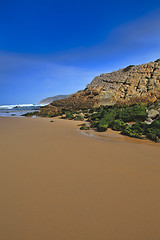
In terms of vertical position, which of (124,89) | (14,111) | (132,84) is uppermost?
(132,84)

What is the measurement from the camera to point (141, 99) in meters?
16.3

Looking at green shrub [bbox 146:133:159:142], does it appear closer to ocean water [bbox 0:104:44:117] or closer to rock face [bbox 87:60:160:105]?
rock face [bbox 87:60:160:105]

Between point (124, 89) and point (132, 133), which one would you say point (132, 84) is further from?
point (132, 133)

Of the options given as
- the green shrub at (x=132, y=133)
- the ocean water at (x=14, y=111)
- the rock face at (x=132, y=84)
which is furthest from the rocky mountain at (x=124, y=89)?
the green shrub at (x=132, y=133)

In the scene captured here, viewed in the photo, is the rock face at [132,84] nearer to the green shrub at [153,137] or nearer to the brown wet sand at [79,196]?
the green shrub at [153,137]

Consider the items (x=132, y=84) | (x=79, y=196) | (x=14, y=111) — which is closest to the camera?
(x=79, y=196)

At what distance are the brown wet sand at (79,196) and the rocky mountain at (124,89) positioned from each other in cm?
1550

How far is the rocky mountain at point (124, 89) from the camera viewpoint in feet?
57.5

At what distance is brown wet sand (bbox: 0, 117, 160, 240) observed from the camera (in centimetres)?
132

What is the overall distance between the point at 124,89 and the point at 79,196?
19721 mm

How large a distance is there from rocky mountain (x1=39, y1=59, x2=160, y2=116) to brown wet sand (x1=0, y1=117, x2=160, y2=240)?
1550 centimetres

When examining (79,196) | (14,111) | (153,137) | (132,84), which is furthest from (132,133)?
(14,111)

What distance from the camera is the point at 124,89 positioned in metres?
19.4

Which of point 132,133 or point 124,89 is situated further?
point 124,89
